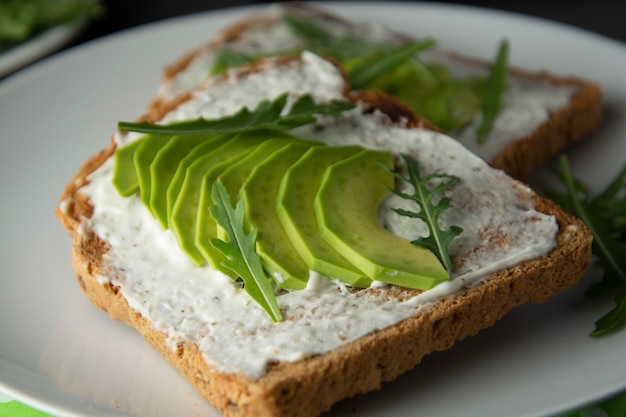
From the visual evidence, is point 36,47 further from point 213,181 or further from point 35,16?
point 213,181

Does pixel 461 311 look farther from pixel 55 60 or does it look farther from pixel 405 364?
pixel 55 60

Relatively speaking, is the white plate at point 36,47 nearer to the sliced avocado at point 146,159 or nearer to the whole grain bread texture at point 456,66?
the whole grain bread texture at point 456,66

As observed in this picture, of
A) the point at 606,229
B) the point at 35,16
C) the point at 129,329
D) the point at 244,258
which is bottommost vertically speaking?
the point at 129,329

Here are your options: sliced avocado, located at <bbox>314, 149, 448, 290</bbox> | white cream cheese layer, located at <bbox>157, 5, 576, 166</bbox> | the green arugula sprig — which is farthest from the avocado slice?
the green arugula sprig

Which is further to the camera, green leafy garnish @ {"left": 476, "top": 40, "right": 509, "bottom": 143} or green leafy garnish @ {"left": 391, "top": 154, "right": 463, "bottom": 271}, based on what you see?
green leafy garnish @ {"left": 476, "top": 40, "right": 509, "bottom": 143}

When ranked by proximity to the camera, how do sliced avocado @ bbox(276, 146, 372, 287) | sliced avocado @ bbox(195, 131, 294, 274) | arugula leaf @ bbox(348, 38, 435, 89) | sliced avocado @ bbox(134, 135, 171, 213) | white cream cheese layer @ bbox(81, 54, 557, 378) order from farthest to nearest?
arugula leaf @ bbox(348, 38, 435, 89) < sliced avocado @ bbox(134, 135, 171, 213) < sliced avocado @ bbox(195, 131, 294, 274) < sliced avocado @ bbox(276, 146, 372, 287) < white cream cheese layer @ bbox(81, 54, 557, 378)

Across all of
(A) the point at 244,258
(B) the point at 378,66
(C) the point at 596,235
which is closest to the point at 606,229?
(C) the point at 596,235

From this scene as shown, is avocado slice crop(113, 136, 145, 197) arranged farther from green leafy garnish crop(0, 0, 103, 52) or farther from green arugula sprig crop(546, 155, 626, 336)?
green leafy garnish crop(0, 0, 103, 52)
